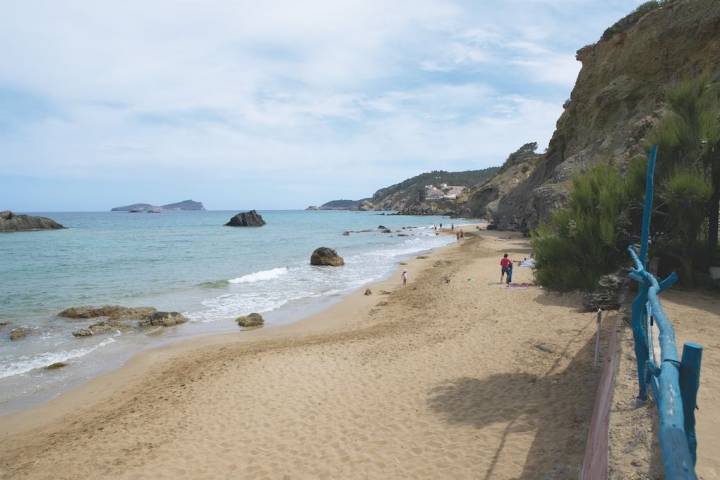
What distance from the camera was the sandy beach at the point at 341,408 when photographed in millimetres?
7195

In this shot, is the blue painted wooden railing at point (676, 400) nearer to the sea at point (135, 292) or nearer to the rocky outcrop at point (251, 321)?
the sea at point (135, 292)

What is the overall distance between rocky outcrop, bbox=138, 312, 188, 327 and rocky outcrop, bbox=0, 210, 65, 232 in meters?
79.3

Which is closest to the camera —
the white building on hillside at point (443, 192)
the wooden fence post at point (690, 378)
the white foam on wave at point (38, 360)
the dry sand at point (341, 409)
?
the wooden fence post at point (690, 378)

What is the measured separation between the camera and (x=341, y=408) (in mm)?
9336

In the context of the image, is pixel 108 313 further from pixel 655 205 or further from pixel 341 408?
pixel 655 205

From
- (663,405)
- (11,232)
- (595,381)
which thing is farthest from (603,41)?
(11,232)

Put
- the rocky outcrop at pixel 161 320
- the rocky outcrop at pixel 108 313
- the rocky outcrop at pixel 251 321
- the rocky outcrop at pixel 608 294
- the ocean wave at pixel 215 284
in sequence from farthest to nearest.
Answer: the ocean wave at pixel 215 284, the rocky outcrop at pixel 108 313, the rocky outcrop at pixel 161 320, the rocky outcrop at pixel 251 321, the rocky outcrop at pixel 608 294

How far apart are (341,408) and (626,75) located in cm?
3937

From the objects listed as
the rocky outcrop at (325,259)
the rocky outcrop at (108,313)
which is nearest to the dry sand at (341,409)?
the rocky outcrop at (108,313)

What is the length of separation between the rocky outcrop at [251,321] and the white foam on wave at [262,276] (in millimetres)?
10466

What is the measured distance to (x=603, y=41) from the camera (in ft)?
137

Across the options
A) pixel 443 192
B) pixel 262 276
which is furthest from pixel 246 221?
pixel 443 192

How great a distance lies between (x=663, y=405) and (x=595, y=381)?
7687 millimetres

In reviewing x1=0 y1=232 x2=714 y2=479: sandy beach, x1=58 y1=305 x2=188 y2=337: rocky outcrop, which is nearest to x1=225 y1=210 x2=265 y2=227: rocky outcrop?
x1=58 y1=305 x2=188 y2=337: rocky outcrop
